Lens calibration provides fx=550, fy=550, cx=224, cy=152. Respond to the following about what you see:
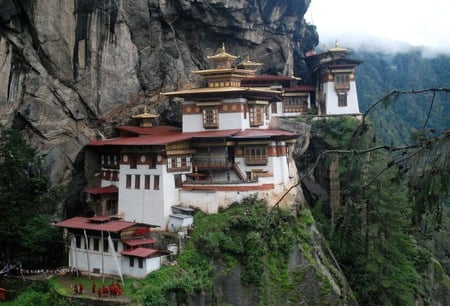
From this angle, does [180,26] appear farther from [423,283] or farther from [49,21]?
[423,283]

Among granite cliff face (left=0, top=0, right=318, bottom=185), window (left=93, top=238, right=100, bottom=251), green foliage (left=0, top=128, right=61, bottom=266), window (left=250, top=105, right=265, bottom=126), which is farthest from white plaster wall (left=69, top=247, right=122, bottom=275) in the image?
window (left=250, top=105, right=265, bottom=126)

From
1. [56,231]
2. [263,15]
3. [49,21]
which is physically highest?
[263,15]

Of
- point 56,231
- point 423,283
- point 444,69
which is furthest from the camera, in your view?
point 444,69

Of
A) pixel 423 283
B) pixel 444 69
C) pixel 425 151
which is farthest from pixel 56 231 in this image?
pixel 444 69

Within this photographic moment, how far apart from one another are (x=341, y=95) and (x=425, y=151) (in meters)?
36.4

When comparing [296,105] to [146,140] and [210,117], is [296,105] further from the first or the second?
[146,140]

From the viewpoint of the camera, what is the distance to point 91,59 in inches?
1256

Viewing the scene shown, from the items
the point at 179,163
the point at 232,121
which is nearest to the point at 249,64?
the point at 232,121

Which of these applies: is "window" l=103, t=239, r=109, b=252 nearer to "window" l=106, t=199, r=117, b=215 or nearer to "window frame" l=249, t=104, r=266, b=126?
"window" l=106, t=199, r=117, b=215

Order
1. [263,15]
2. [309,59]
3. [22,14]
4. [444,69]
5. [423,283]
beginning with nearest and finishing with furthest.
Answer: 1. [22,14]
2. [423,283]
3. [263,15]
4. [309,59]
5. [444,69]

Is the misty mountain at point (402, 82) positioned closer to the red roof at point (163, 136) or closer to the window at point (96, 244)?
the red roof at point (163, 136)

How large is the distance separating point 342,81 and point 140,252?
933 inches

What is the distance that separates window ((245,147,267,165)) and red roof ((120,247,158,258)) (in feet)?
27.2

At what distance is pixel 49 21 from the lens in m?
30.5
